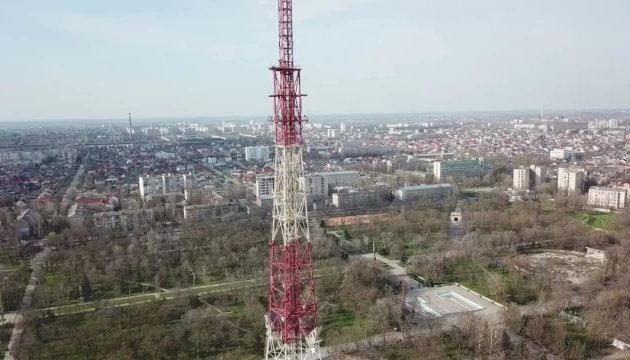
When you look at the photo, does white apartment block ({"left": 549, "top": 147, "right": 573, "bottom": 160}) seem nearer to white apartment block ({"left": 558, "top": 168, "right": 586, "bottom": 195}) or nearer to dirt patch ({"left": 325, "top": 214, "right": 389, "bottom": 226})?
white apartment block ({"left": 558, "top": 168, "right": 586, "bottom": 195})

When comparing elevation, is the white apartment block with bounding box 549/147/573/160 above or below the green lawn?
above

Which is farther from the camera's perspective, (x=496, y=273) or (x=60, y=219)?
(x=60, y=219)

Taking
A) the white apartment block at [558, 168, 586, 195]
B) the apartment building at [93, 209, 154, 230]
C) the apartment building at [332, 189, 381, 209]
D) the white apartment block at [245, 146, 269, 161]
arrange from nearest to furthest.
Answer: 1. the apartment building at [93, 209, 154, 230]
2. the apartment building at [332, 189, 381, 209]
3. the white apartment block at [558, 168, 586, 195]
4. the white apartment block at [245, 146, 269, 161]

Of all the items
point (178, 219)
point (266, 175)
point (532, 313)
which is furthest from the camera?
point (266, 175)

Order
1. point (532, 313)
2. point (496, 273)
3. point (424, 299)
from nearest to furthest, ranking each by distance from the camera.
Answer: point (532, 313) → point (424, 299) → point (496, 273)

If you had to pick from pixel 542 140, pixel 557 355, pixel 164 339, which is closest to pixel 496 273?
pixel 557 355

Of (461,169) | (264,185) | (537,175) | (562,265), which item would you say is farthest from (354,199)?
(537,175)

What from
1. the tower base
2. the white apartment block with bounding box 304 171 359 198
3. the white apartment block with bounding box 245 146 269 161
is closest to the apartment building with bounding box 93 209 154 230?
the white apartment block with bounding box 304 171 359 198

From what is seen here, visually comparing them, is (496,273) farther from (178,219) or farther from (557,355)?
(178,219)
